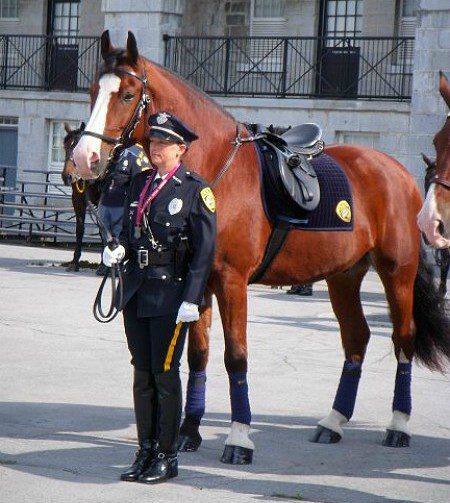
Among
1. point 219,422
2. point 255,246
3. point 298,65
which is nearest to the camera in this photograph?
point 255,246

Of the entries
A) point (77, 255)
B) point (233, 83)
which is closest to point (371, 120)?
point (233, 83)

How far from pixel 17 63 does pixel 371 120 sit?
10.8 m

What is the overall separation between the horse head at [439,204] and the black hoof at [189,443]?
2263 mm

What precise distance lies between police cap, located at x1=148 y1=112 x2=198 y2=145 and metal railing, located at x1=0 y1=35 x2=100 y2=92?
22.5 m

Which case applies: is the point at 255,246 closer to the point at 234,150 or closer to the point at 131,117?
the point at 234,150

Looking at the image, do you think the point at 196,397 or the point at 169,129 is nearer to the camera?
the point at 169,129

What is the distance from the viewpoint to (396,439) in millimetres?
7672

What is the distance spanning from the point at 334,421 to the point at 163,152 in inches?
93.2

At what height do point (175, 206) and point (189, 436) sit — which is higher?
point (175, 206)

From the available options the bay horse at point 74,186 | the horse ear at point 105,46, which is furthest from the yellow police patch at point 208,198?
the bay horse at point 74,186

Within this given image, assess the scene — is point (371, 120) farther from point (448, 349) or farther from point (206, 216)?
point (206, 216)

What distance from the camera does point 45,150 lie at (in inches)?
1117

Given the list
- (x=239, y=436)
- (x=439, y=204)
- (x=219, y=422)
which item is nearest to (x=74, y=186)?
(x=219, y=422)

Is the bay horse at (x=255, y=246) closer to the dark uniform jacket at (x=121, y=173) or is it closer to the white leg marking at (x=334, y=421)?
the white leg marking at (x=334, y=421)
